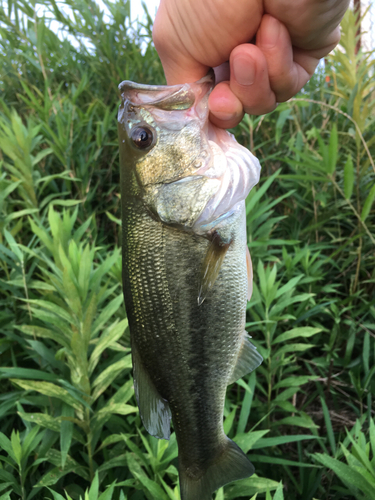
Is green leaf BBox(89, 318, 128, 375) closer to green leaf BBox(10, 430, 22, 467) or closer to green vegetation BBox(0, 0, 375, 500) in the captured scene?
green vegetation BBox(0, 0, 375, 500)

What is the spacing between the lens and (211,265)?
1044 millimetres

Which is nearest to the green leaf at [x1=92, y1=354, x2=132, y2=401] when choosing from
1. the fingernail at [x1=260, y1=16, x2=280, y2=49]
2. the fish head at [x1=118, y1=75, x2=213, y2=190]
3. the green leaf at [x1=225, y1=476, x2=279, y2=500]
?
the green leaf at [x1=225, y1=476, x2=279, y2=500]

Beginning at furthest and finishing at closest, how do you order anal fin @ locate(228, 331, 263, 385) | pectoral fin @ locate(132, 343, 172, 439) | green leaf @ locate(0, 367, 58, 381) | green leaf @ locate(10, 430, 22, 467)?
green leaf @ locate(0, 367, 58, 381) < green leaf @ locate(10, 430, 22, 467) < anal fin @ locate(228, 331, 263, 385) < pectoral fin @ locate(132, 343, 172, 439)

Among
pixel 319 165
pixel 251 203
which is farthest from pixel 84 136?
pixel 319 165

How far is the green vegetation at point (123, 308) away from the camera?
1481 millimetres

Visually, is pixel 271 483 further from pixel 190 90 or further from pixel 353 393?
pixel 190 90

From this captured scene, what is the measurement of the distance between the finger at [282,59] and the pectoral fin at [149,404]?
97 cm

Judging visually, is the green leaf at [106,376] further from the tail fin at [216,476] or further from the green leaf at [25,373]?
the tail fin at [216,476]

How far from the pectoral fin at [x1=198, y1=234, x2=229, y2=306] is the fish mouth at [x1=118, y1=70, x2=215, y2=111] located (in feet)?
1.43

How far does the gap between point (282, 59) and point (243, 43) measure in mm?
129

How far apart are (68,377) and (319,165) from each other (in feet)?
6.16

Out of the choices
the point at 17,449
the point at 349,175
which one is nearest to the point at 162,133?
the point at 17,449

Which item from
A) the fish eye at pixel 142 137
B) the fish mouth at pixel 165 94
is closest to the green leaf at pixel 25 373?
the fish eye at pixel 142 137

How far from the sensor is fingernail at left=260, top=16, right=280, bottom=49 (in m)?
0.98
